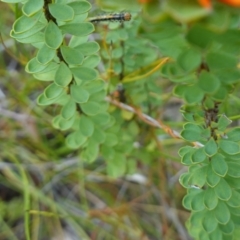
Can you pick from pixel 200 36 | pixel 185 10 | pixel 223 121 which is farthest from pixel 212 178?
pixel 185 10

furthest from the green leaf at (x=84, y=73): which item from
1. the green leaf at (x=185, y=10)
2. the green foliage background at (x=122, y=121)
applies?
the green leaf at (x=185, y=10)

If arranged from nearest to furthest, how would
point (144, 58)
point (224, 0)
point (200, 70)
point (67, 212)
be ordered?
Answer: point (224, 0) < point (200, 70) < point (144, 58) < point (67, 212)

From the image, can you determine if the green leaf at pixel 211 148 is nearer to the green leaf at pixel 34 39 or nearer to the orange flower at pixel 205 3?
the green leaf at pixel 34 39

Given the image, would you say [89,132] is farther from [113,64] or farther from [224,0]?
[224,0]

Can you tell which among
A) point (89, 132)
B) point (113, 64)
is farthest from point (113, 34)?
point (89, 132)

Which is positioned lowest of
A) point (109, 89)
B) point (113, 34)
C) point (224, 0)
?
point (109, 89)

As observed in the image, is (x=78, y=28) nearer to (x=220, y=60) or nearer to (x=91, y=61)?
(x=91, y=61)

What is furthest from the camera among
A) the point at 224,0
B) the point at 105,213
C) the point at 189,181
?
the point at 105,213

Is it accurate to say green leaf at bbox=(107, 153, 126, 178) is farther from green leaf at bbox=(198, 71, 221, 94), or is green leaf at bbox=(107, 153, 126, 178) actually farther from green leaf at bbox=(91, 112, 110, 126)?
green leaf at bbox=(198, 71, 221, 94)

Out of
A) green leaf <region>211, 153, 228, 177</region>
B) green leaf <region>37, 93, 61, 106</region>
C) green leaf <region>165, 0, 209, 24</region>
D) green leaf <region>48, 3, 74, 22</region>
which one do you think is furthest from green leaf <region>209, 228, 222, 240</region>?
green leaf <region>165, 0, 209, 24</region>
